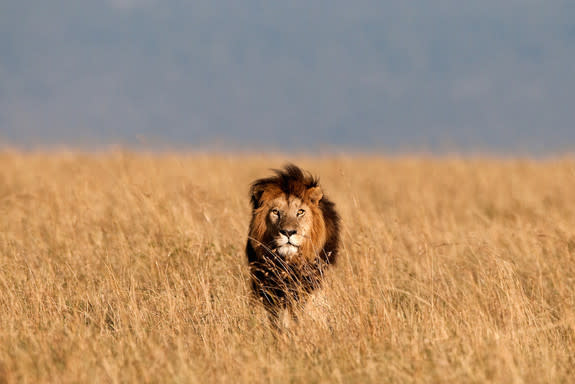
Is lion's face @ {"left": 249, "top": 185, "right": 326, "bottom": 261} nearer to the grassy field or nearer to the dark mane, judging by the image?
the dark mane

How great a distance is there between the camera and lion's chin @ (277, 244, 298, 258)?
5.34m

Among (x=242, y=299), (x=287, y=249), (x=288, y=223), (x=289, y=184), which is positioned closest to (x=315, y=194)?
(x=289, y=184)

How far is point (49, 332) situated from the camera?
4.98 meters

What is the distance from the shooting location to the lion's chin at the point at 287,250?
5340 mm

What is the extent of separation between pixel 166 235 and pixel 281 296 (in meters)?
2.44

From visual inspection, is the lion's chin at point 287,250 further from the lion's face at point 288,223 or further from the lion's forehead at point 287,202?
the lion's forehead at point 287,202

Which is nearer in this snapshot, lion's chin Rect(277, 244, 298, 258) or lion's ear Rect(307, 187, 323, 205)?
lion's chin Rect(277, 244, 298, 258)

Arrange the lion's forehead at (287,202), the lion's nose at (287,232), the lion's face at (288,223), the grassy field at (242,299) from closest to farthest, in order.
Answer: the grassy field at (242,299)
the lion's nose at (287,232)
the lion's face at (288,223)
the lion's forehead at (287,202)

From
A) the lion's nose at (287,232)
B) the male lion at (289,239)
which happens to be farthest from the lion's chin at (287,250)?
the lion's nose at (287,232)

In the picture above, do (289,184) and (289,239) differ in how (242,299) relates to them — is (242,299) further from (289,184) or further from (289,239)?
(289,184)

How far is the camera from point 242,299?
577cm

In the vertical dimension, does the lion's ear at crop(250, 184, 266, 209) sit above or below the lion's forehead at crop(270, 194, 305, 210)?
above

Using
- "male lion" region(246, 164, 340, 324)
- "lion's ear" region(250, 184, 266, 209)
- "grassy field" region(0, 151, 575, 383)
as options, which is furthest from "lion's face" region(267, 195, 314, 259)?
"grassy field" region(0, 151, 575, 383)

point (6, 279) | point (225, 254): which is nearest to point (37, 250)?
point (6, 279)
